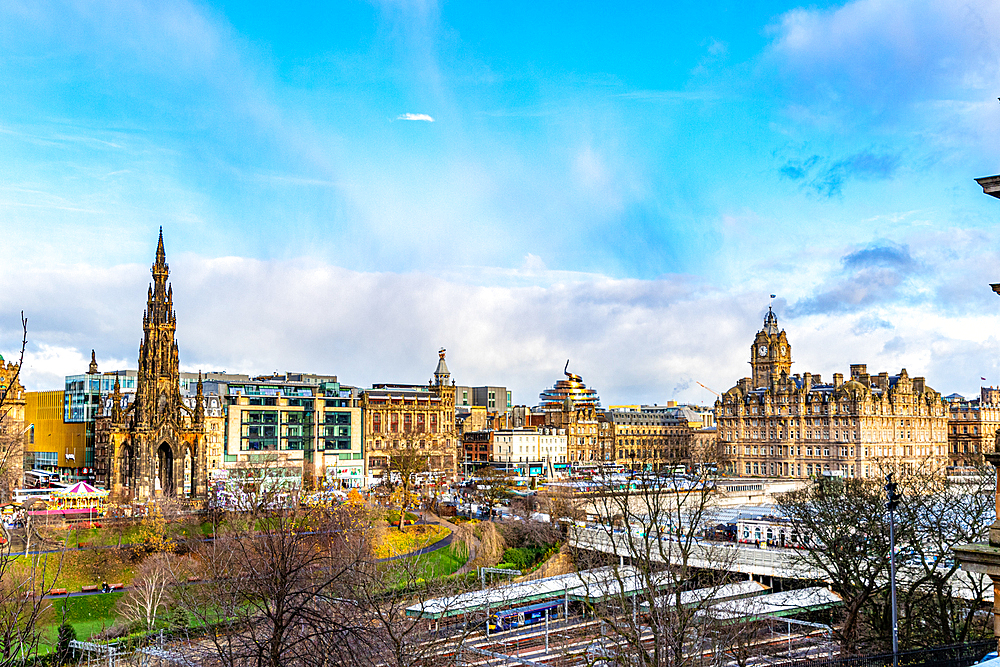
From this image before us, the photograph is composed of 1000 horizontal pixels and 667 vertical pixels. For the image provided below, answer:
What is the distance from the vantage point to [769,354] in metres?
165

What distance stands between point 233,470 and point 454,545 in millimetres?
51413

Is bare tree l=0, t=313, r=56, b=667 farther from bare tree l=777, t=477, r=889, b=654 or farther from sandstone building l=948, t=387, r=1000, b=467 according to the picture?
sandstone building l=948, t=387, r=1000, b=467

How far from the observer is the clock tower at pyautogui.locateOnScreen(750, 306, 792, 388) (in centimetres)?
16450

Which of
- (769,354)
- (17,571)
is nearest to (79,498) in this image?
(17,571)

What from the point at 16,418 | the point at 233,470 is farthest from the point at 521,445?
the point at 16,418

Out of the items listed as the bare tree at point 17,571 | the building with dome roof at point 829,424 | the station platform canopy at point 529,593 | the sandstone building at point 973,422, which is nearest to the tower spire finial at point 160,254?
the bare tree at point 17,571

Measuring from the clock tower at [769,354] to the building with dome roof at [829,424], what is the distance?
0.22 meters

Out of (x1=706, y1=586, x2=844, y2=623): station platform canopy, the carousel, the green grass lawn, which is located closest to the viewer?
(x1=706, y1=586, x2=844, y2=623): station platform canopy

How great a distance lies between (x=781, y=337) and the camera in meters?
165

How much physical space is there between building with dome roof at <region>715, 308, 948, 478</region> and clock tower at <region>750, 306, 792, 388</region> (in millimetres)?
219

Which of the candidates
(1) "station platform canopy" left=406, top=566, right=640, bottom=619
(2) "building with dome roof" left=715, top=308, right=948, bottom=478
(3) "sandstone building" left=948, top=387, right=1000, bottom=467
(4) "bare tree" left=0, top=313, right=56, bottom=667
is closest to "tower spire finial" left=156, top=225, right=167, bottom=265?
(4) "bare tree" left=0, top=313, right=56, bottom=667

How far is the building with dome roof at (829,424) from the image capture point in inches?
5566

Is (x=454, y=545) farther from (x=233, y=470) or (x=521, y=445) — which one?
(x=521, y=445)

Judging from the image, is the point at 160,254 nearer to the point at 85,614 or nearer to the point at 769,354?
the point at 85,614
